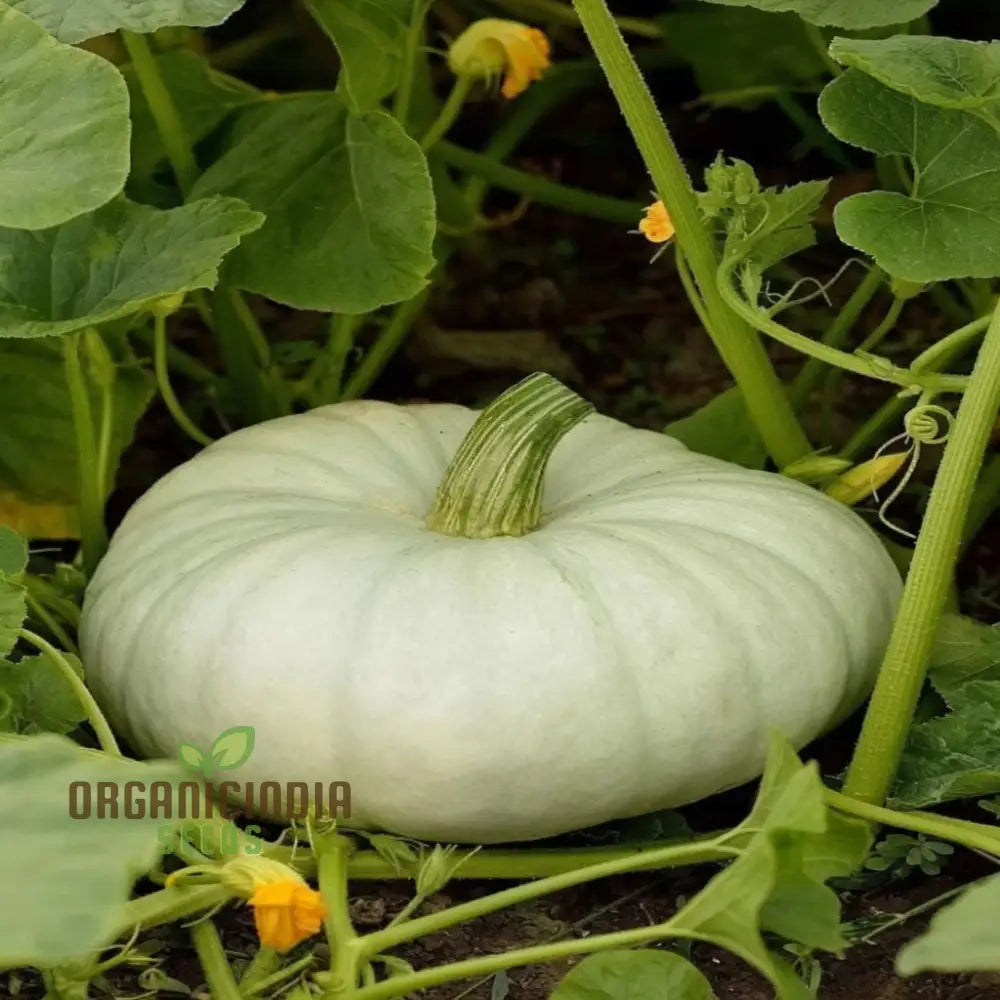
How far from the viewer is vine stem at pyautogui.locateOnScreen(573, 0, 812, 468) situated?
1053 mm

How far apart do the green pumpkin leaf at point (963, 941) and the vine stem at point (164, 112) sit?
0.93m

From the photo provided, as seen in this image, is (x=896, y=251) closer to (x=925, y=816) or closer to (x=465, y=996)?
(x=925, y=816)

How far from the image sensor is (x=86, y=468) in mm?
1179

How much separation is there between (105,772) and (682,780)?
20.0 inches

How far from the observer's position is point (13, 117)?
91cm

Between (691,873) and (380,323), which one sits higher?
(380,323)

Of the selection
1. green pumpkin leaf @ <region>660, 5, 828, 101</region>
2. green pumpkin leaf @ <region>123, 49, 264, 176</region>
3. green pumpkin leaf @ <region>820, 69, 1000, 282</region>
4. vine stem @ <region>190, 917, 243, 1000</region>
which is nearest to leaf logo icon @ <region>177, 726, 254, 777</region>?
vine stem @ <region>190, 917, 243, 1000</region>

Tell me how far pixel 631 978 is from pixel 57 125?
0.57 metres

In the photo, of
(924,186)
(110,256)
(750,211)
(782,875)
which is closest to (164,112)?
(110,256)

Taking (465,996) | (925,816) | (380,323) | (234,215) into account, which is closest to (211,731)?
(465,996)

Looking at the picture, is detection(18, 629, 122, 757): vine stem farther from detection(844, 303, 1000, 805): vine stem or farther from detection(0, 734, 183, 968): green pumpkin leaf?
detection(844, 303, 1000, 805): vine stem

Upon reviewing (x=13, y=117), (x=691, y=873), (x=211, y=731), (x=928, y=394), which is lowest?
(x=691, y=873)

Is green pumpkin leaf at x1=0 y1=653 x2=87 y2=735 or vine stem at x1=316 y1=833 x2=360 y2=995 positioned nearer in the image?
vine stem at x1=316 y1=833 x2=360 y2=995

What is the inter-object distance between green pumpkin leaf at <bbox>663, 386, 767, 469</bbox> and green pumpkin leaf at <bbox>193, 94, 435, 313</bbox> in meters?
0.28
